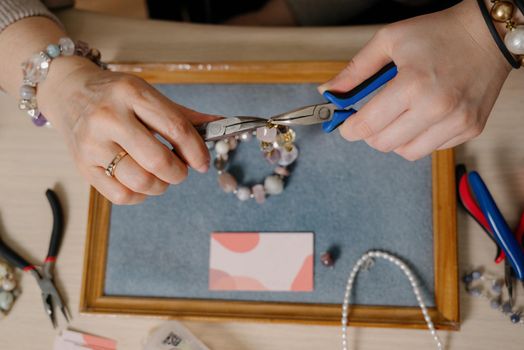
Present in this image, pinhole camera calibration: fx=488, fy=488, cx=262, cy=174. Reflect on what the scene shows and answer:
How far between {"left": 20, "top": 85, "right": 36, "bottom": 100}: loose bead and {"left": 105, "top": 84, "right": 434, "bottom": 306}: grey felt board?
0.69ft

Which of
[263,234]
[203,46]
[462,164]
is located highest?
[203,46]

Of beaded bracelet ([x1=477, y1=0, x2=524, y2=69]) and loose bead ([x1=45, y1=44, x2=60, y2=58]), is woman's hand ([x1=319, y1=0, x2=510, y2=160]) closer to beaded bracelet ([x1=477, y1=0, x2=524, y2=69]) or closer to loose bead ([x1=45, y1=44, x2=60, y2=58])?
beaded bracelet ([x1=477, y1=0, x2=524, y2=69])

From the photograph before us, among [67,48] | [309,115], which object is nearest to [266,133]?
[309,115]

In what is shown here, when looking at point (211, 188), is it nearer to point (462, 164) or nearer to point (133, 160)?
point (133, 160)

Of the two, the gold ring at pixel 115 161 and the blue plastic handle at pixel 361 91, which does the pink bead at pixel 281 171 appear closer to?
the blue plastic handle at pixel 361 91

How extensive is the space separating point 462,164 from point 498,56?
0.63 feet

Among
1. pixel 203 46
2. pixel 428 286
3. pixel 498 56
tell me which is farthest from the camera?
pixel 203 46

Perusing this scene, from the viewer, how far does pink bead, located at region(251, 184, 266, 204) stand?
0.77 meters

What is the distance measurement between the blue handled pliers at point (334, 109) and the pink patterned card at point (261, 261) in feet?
0.63

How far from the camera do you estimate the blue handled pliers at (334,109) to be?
2.08 ft

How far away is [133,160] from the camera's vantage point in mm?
Answer: 613

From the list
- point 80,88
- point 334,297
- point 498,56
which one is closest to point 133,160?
point 80,88

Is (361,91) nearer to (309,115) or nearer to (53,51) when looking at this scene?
(309,115)

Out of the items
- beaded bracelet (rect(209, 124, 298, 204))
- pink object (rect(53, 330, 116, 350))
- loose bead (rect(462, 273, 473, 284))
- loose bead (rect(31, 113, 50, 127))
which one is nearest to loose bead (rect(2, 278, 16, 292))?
pink object (rect(53, 330, 116, 350))
